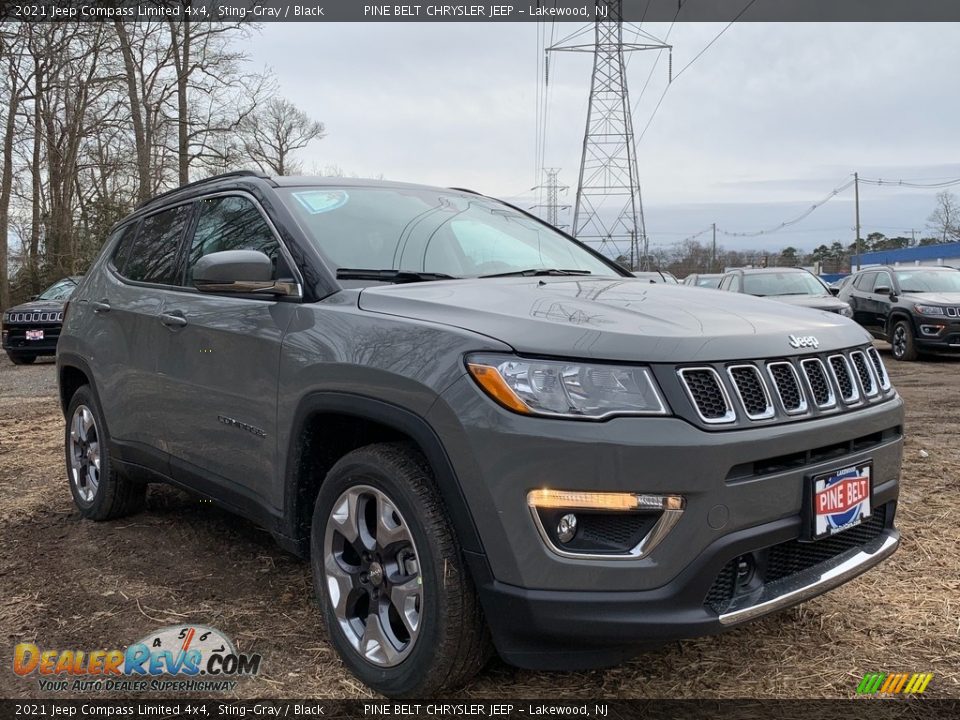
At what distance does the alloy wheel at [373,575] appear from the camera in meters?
2.44

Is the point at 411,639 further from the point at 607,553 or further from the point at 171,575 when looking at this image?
the point at 171,575

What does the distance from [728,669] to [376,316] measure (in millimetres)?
1678

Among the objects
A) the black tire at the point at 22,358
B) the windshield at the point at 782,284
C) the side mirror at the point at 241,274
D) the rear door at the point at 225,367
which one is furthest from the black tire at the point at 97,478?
the black tire at the point at 22,358

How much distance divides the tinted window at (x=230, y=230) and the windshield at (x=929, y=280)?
12359 millimetres

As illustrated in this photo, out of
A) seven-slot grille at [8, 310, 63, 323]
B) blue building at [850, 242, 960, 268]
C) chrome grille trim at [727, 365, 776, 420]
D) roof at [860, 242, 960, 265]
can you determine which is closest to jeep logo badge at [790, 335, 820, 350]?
chrome grille trim at [727, 365, 776, 420]

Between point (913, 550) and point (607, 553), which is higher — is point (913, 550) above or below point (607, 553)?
below

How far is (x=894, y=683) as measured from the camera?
2.64m

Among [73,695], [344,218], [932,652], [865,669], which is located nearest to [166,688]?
[73,695]

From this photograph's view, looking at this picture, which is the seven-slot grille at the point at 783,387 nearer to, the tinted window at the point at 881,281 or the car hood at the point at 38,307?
the tinted window at the point at 881,281

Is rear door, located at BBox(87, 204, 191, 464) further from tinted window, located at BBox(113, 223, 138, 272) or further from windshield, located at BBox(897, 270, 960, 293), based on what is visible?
windshield, located at BBox(897, 270, 960, 293)

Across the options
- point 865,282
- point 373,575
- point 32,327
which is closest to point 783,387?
point 373,575

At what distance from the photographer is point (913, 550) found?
150 inches

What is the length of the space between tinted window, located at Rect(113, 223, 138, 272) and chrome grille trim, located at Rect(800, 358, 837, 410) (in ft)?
11.8

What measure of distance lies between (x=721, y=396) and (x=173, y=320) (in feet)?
8.05
